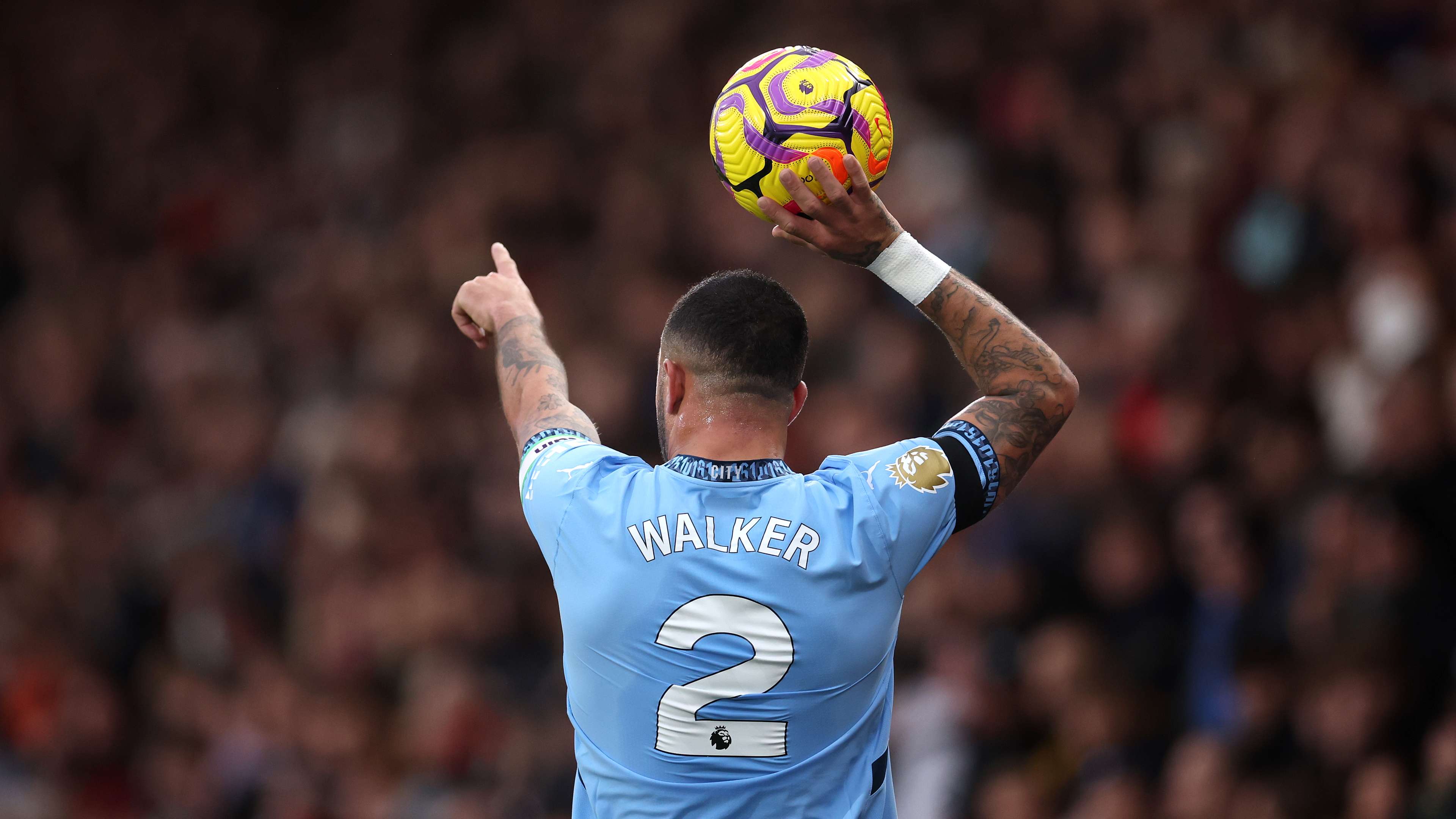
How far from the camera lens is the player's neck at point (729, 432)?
3256 mm

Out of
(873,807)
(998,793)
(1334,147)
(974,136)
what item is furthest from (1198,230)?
(873,807)

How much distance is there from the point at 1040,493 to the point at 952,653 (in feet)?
3.35

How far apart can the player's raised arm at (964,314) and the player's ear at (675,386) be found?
375mm

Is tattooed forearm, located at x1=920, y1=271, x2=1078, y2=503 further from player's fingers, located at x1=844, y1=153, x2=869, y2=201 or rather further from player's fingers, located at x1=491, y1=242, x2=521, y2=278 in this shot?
player's fingers, located at x1=491, y1=242, x2=521, y2=278

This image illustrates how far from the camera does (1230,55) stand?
31.3 feet

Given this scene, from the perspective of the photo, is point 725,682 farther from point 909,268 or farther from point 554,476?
point 909,268

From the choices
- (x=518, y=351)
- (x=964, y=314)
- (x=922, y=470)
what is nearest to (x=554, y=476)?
(x=518, y=351)

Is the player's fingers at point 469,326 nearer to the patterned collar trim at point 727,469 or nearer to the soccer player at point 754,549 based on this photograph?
the soccer player at point 754,549

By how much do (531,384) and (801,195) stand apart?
2.65 ft

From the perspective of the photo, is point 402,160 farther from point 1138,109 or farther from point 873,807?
point 873,807

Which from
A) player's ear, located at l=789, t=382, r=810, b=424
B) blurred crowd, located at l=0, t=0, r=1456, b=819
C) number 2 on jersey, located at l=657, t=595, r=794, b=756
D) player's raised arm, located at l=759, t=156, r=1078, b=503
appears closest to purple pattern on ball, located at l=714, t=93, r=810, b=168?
player's raised arm, located at l=759, t=156, r=1078, b=503

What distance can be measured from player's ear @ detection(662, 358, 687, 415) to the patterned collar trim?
0.12 m

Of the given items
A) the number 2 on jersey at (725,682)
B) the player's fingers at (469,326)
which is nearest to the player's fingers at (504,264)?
the player's fingers at (469,326)

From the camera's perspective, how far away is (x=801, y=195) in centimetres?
333
